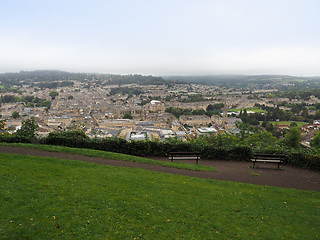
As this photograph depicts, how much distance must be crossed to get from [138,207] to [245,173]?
6.15 meters

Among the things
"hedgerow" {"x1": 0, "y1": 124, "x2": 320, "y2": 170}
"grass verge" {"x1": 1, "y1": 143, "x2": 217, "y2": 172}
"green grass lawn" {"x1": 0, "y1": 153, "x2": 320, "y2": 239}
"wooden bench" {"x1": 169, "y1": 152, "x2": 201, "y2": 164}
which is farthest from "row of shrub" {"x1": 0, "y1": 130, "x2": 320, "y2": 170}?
"green grass lawn" {"x1": 0, "y1": 153, "x2": 320, "y2": 239}

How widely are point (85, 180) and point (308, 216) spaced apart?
271 inches

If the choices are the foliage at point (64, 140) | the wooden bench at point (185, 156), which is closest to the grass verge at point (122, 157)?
the wooden bench at point (185, 156)

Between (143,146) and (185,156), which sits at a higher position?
(143,146)

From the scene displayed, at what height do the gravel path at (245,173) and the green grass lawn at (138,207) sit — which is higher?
the green grass lawn at (138,207)

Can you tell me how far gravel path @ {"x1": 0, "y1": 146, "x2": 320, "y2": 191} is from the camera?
8909 millimetres

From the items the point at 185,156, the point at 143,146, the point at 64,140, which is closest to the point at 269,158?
the point at 185,156

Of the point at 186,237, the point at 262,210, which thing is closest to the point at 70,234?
the point at 186,237

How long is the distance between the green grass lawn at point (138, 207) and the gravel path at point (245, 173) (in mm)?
907

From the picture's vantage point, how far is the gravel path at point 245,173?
8909 mm

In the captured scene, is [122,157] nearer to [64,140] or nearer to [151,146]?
[151,146]

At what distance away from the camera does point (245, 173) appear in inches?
386

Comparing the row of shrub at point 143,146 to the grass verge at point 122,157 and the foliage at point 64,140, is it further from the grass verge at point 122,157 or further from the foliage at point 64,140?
the grass verge at point 122,157

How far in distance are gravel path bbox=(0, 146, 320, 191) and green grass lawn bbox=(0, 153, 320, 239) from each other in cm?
91
